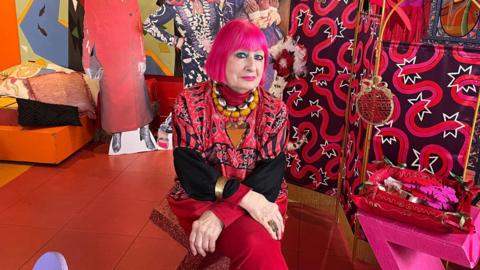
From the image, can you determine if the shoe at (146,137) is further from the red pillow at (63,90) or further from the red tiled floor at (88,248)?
the red tiled floor at (88,248)

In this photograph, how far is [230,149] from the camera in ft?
5.34

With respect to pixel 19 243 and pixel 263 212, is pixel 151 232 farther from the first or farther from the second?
pixel 263 212

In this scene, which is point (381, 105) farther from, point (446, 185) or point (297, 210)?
point (297, 210)

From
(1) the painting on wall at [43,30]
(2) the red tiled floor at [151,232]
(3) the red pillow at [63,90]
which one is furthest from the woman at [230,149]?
(1) the painting on wall at [43,30]

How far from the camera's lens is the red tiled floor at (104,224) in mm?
2414

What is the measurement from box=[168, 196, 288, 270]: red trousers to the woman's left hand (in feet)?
0.09

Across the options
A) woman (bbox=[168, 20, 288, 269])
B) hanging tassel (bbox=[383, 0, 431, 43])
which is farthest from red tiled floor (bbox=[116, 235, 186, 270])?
hanging tassel (bbox=[383, 0, 431, 43])

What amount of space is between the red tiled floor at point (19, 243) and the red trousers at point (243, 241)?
4.27ft

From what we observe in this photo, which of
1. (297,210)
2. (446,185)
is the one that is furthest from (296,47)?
(446,185)

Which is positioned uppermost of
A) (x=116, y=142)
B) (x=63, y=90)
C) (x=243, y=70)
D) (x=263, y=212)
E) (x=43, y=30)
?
(x=43, y=30)

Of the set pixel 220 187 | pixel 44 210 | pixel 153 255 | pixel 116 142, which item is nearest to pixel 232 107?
pixel 220 187

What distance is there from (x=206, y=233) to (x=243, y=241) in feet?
0.43

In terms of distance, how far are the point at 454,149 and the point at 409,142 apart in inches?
7.8

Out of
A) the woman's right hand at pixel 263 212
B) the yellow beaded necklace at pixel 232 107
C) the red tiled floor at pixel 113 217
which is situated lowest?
Result: the red tiled floor at pixel 113 217
